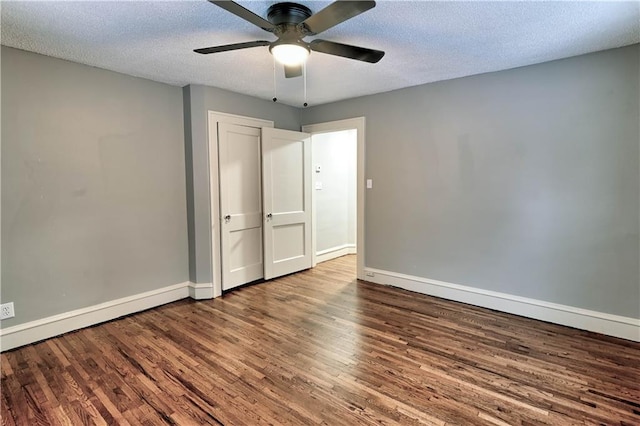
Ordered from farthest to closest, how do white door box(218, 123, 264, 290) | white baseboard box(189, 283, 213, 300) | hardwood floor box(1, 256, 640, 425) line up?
white door box(218, 123, 264, 290) → white baseboard box(189, 283, 213, 300) → hardwood floor box(1, 256, 640, 425)

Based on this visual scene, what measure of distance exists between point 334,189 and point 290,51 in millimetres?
3767

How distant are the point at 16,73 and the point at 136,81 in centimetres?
92

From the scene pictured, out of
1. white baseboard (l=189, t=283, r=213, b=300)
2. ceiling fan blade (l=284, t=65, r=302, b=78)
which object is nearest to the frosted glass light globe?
ceiling fan blade (l=284, t=65, r=302, b=78)

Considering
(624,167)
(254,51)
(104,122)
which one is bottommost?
(624,167)

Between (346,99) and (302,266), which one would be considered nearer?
(346,99)

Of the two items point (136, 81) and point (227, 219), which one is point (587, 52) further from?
point (136, 81)

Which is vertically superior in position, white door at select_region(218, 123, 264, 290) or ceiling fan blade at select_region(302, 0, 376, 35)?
ceiling fan blade at select_region(302, 0, 376, 35)

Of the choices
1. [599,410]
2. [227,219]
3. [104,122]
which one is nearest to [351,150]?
[227,219]

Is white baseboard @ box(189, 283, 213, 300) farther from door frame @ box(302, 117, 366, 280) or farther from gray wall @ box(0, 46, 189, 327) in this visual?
door frame @ box(302, 117, 366, 280)

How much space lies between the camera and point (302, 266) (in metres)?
4.85

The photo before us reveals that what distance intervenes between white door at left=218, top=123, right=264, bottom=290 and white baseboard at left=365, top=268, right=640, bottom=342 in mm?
1585

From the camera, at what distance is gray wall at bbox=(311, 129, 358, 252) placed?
17.8 ft

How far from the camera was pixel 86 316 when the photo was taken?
3066 mm

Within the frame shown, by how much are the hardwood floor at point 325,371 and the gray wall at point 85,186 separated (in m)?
0.47
